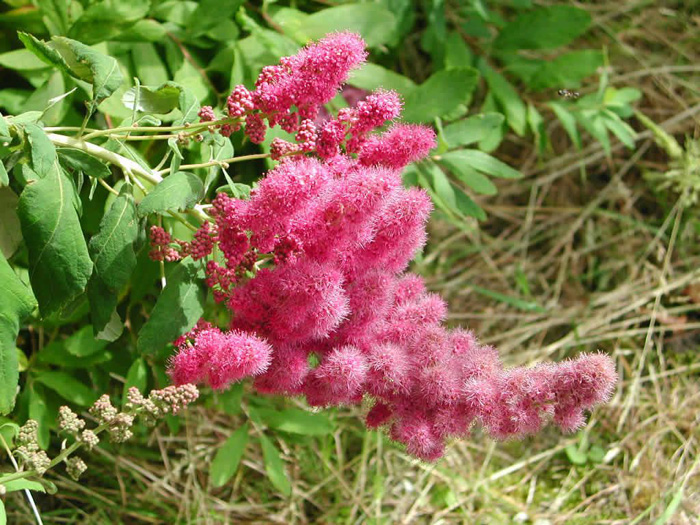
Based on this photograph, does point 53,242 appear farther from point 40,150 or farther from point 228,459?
point 228,459

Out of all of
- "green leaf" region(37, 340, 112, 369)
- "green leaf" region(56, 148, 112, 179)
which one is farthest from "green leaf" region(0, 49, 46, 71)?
"green leaf" region(37, 340, 112, 369)

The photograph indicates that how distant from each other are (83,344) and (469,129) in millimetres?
977

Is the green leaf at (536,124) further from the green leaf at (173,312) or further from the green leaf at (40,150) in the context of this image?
the green leaf at (40,150)

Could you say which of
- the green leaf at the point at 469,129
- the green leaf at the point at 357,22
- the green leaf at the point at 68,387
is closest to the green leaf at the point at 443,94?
the green leaf at the point at 469,129

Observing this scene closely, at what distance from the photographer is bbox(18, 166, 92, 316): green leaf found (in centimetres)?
118

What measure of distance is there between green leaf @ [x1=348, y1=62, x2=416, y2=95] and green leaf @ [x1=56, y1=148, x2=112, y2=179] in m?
0.79

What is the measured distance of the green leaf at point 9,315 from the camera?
1164 millimetres

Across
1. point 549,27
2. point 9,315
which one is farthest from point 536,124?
point 9,315

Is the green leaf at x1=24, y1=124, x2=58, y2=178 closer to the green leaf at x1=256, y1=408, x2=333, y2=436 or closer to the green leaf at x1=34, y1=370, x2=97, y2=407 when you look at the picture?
the green leaf at x1=34, y1=370, x2=97, y2=407

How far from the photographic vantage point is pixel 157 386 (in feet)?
6.01

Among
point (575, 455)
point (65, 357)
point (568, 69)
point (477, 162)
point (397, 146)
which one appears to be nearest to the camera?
point (397, 146)

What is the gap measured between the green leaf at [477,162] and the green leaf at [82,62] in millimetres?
832

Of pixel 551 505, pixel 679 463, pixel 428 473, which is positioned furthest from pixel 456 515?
pixel 679 463

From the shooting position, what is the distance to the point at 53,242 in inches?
46.7
